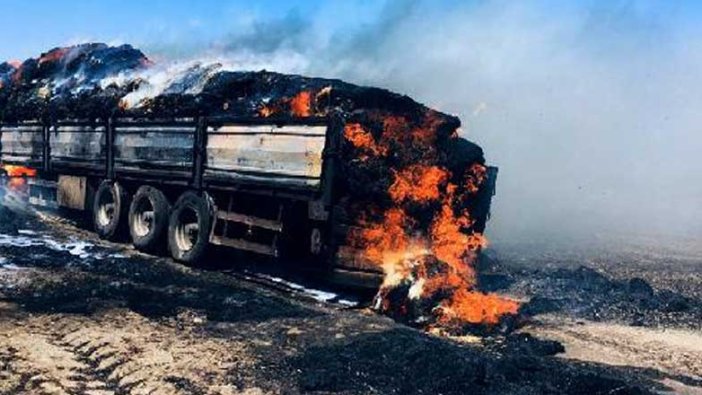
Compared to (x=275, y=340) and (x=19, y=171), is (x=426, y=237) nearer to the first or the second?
(x=275, y=340)

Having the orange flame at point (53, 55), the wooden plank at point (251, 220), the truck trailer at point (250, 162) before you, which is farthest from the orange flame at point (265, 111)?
the orange flame at point (53, 55)

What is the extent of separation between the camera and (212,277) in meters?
10.4

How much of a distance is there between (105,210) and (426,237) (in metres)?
7.57

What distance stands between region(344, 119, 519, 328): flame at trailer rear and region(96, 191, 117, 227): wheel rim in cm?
683

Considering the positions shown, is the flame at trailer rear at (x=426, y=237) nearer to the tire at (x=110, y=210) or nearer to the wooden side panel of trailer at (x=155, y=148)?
the wooden side panel of trailer at (x=155, y=148)

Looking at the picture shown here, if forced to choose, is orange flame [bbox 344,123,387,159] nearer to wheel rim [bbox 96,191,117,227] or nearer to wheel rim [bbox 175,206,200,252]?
wheel rim [bbox 175,206,200,252]

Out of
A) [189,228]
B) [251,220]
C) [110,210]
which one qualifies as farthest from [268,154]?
[110,210]

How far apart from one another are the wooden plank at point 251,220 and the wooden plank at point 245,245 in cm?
32

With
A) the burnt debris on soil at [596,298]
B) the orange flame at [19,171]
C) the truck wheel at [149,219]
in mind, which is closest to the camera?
the burnt debris on soil at [596,298]

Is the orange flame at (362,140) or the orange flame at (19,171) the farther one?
the orange flame at (19,171)

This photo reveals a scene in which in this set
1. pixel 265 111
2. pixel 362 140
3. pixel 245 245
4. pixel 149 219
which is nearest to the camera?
pixel 362 140

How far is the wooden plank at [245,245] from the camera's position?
32.3 feet

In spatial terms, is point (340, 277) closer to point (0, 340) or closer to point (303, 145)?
point (303, 145)

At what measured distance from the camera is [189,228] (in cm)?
1148
